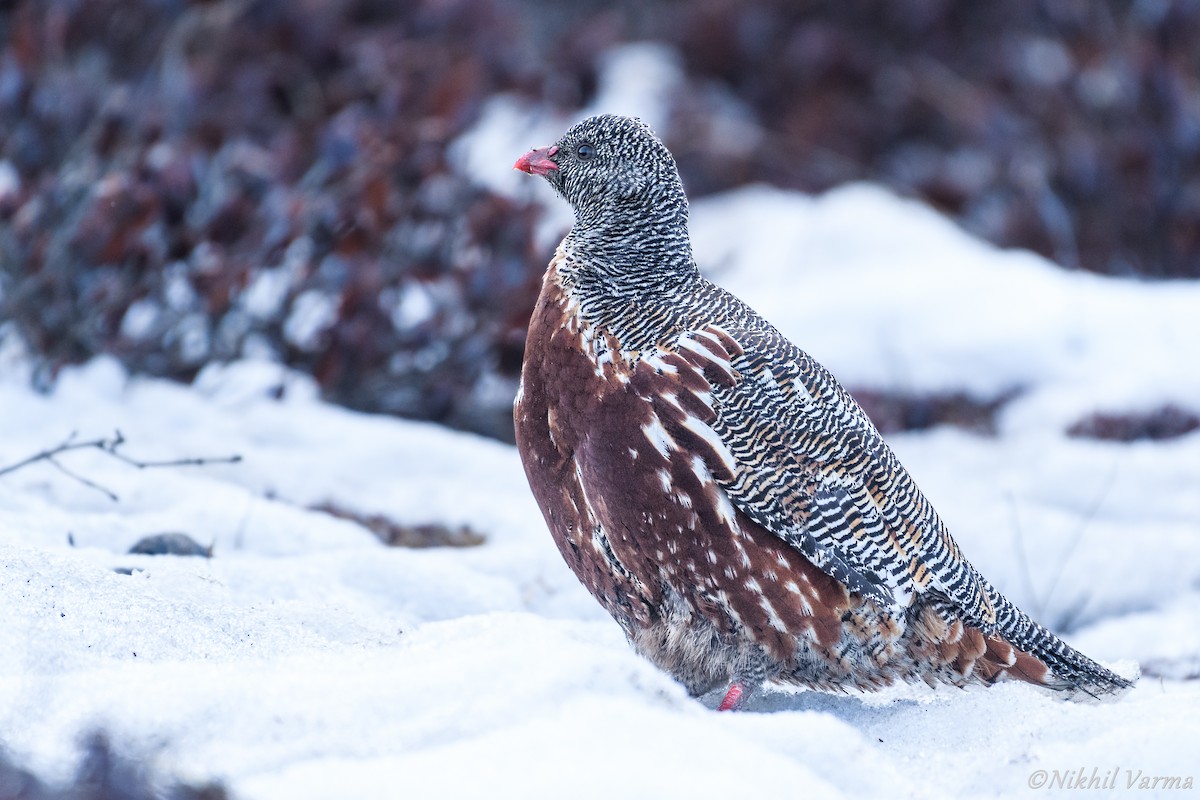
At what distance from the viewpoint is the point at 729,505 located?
339 cm

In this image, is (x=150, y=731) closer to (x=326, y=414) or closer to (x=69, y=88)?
(x=326, y=414)

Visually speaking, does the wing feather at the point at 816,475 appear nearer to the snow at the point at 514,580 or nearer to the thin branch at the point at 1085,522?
the snow at the point at 514,580

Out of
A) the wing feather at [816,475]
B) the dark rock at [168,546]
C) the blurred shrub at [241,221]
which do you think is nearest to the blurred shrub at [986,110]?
the blurred shrub at [241,221]

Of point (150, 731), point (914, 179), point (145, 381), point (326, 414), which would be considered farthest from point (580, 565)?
point (914, 179)

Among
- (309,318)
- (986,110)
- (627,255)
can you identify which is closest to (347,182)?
(309,318)

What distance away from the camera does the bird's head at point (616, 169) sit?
3852mm

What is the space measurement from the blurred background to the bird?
236 centimetres

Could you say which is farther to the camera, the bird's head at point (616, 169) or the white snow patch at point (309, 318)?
the white snow patch at point (309, 318)

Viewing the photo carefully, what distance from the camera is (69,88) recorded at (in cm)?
568

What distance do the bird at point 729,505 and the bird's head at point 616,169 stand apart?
3.3 inches

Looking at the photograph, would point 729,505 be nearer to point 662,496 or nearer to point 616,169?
point 662,496

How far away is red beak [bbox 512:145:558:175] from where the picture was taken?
13.1ft

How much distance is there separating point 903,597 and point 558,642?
3.67ft

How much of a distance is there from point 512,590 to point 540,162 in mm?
1361
